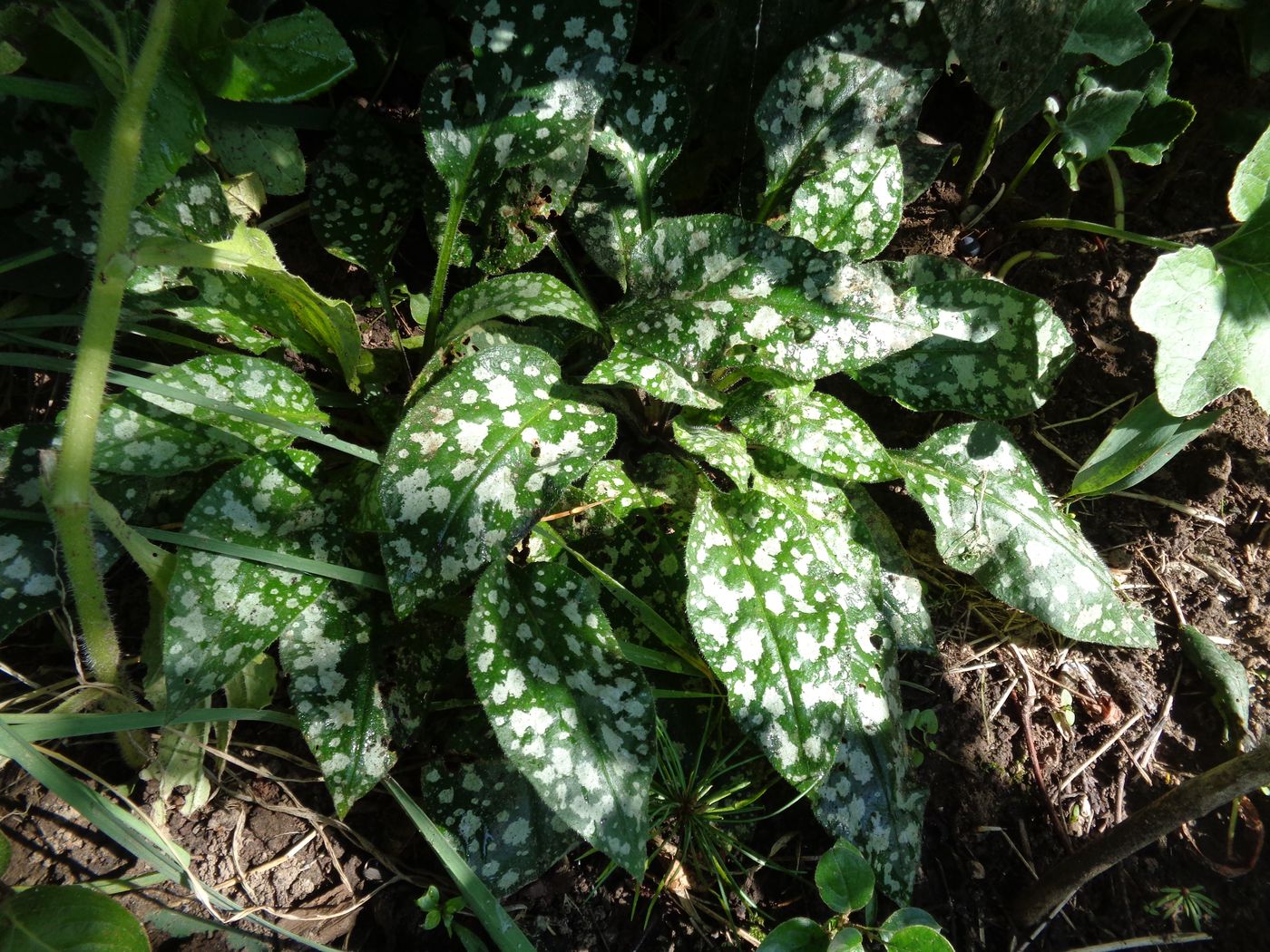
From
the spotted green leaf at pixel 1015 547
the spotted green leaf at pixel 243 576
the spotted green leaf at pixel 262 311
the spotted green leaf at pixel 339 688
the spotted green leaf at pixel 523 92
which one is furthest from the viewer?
the spotted green leaf at pixel 1015 547

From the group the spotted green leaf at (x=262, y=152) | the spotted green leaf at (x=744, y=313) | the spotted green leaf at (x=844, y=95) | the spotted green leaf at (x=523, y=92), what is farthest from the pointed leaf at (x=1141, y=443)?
the spotted green leaf at (x=262, y=152)

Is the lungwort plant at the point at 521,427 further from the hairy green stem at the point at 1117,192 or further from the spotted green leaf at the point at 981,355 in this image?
the hairy green stem at the point at 1117,192

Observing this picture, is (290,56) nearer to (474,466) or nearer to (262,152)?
(262,152)

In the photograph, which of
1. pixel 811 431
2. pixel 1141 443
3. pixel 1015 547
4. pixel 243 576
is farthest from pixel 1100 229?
pixel 243 576

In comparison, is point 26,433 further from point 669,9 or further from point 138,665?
point 669,9

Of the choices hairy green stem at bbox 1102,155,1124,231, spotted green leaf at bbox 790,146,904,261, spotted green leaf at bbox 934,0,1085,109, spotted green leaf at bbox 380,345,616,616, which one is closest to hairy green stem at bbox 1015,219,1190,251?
hairy green stem at bbox 1102,155,1124,231

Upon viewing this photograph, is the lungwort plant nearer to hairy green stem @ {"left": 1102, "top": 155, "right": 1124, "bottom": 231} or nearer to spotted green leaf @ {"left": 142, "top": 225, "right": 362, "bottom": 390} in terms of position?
spotted green leaf @ {"left": 142, "top": 225, "right": 362, "bottom": 390}

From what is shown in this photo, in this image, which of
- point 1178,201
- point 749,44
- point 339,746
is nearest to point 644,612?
point 339,746
